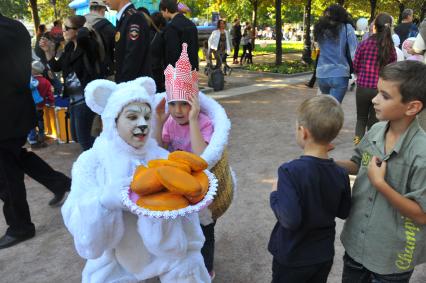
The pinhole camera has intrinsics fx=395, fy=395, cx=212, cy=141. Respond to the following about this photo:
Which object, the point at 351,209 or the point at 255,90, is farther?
the point at 255,90

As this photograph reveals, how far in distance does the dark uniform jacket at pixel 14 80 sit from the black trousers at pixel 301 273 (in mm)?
2435

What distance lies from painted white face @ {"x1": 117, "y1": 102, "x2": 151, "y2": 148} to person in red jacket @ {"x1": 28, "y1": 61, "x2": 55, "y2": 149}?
170 inches

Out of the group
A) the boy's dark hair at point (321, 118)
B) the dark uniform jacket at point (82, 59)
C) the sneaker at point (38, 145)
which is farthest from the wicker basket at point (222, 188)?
the sneaker at point (38, 145)

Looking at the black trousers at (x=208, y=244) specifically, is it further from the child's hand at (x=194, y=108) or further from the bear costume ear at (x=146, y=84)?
the bear costume ear at (x=146, y=84)

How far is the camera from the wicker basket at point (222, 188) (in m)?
2.20

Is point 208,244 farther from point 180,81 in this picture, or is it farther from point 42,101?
point 42,101

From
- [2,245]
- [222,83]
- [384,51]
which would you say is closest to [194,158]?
[2,245]

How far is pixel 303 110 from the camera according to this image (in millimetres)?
1822

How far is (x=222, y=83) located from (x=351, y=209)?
8.40 meters

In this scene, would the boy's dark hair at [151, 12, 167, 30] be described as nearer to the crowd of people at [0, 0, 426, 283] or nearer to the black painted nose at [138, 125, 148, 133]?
the crowd of people at [0, 0, 426, 283]

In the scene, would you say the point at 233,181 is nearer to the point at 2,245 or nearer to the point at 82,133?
the point at 2,245

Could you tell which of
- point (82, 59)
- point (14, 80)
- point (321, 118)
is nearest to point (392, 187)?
point (321, 118)

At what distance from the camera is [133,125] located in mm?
1934

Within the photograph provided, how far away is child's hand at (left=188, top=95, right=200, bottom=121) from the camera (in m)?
2.24
